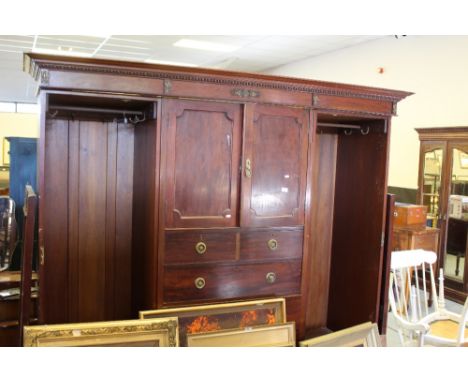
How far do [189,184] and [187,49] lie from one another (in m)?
4.78

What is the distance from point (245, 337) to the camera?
144cm

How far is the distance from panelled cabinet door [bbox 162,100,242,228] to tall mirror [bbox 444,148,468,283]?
3067mm

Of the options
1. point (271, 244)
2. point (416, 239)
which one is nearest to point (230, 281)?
point (271, 244)

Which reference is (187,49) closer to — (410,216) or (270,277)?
(410,216)

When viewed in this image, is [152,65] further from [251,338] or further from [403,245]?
[403,245]

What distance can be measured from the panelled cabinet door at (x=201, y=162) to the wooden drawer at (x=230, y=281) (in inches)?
9.4

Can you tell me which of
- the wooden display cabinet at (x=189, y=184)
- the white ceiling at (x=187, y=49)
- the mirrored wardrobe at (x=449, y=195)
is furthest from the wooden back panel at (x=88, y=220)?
the mirrored wardrobe at (x=449, y=195)

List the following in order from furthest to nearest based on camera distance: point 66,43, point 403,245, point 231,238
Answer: point 66,43
point 403,245
point 231,238

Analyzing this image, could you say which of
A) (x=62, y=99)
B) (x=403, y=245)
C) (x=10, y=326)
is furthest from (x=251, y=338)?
(x=403, y=245)

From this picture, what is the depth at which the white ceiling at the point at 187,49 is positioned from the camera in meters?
5.64

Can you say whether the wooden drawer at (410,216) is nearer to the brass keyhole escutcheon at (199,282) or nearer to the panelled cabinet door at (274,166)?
the panelled cabinet door at (274,166)
